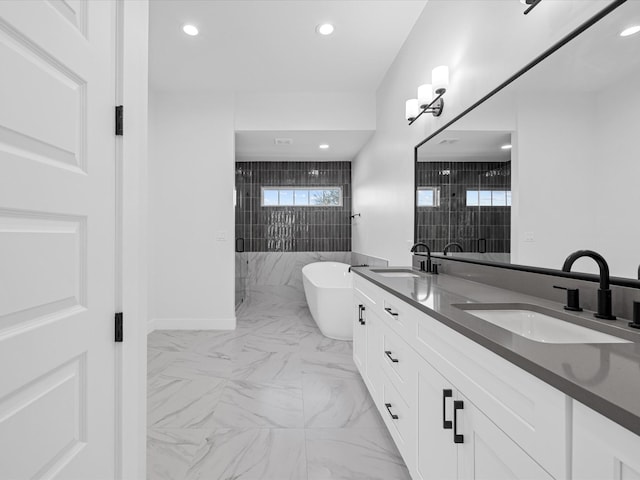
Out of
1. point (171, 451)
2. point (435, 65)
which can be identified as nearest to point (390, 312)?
point (171, 451)

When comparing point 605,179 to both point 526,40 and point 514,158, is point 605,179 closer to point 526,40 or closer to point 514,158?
point 514,158

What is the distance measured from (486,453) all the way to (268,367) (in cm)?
223

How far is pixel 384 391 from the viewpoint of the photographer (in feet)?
6.01

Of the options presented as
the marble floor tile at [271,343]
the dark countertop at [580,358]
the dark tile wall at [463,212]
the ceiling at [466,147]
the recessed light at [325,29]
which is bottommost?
the marble floor tile at [271,343]

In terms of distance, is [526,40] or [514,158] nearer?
[526,40]

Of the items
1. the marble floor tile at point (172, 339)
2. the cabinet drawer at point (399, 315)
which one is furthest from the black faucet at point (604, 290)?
the marble floor tile at point (172, 339)

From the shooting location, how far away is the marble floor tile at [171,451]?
161 cm

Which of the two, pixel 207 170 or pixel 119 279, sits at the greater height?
pixel 207 170

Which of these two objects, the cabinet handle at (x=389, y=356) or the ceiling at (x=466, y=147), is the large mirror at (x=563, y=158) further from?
the cabinet handle at (x=389, y=356)

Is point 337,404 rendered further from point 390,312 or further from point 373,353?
point 390,312

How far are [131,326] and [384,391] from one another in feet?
4.27

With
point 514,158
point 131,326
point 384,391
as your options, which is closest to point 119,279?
point 131,326

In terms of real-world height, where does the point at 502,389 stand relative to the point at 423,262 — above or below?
below

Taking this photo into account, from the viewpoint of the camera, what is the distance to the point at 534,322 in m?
1.26
